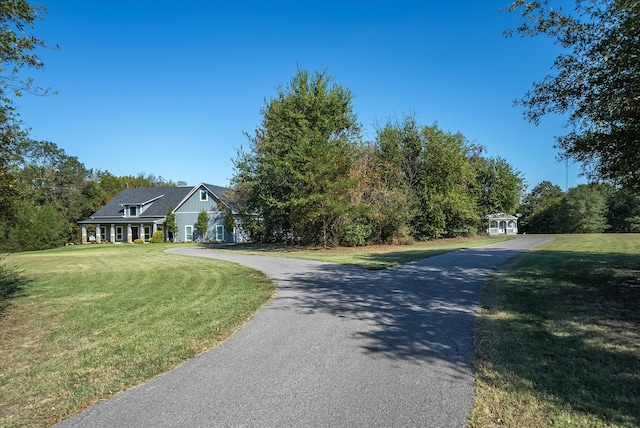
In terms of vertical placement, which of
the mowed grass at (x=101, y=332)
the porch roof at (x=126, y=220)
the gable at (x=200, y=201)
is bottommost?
the mowed grass at (x=101, y=332)

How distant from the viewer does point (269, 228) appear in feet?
92.7

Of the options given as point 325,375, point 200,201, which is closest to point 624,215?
point 200,201

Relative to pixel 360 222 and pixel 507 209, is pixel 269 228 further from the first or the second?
pixel 507 209

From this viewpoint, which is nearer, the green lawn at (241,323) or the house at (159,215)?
the green lawn at (241,323)

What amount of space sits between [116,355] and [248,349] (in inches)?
65.4

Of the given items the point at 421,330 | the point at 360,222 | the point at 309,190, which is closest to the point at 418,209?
the point at 360,222

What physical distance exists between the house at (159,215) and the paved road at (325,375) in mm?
29918

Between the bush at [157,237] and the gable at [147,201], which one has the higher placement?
the gable at [147,201]

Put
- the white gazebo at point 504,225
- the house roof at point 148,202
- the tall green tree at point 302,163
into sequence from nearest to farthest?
the tall green tree at point 302,163
the house roof at point 148,202
the white gazebo at point 504,225

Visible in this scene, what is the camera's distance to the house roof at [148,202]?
39.0m

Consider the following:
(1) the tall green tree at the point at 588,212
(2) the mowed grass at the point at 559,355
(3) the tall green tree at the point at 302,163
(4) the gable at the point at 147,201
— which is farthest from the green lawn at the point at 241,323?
(1) the tall green tree at the point at 588,212

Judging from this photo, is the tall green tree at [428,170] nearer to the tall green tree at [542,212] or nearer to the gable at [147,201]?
the gable at [147,201]

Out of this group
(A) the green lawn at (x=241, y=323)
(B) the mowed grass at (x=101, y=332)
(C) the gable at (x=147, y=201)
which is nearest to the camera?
(A) the green lawn at (x=241, y=323)

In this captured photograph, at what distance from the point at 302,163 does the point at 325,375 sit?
709 inches
